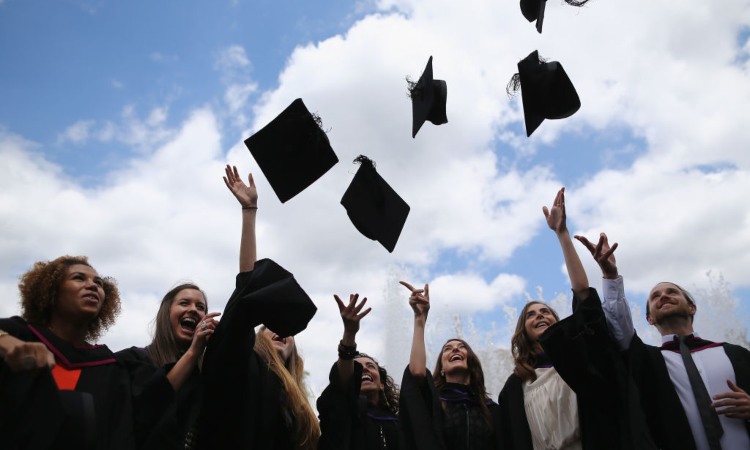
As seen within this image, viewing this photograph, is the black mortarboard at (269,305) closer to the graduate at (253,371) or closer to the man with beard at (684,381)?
the graduate at (253,371)

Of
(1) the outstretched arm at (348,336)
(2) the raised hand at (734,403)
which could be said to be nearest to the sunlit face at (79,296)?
(1) the outstretched arm at (348,336)

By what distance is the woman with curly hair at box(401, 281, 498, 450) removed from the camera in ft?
10.9

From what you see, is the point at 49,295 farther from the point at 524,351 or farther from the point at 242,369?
the point at 524,351

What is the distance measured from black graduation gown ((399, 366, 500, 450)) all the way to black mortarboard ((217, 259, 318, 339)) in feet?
3.18

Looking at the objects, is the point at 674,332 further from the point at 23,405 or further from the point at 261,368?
the point at 23,405

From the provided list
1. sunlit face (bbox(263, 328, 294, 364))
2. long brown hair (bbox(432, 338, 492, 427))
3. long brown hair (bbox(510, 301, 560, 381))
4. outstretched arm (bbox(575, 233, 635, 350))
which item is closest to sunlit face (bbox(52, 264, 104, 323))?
sunlit face (bbox(263, 328, 294, 364))

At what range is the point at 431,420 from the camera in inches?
131

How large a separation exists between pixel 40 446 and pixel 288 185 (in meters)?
2.18

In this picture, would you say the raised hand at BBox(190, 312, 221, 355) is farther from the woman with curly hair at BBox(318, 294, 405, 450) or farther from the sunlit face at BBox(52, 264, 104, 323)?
the woman with curly hair at BBox(318, 294, 405, 450)

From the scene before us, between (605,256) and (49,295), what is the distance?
283 centimetres

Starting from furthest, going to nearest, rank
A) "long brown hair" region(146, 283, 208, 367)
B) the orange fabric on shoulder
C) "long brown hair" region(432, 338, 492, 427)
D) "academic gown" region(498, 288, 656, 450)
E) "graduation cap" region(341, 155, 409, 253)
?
"graduation cap" region(341, 155, 409, 253) < "long brown hair" region(432, 338, 492, 427) < "academic gown" region(498, 288, 656, 450) < "long brown hair" region(146, 283, 208, 367) < the orange fabric on shoulder

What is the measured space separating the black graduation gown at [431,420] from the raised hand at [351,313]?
0.53 metres

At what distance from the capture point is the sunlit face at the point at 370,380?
12.6 feet

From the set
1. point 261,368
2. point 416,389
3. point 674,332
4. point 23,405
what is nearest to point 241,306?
point 261,368
